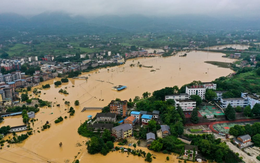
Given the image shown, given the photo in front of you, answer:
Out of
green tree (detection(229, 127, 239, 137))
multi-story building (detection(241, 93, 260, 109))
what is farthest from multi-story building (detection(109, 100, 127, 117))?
multi-story building (detection(241, 93, 260, 109))

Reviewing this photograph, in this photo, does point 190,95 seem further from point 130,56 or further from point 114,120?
point 130,56

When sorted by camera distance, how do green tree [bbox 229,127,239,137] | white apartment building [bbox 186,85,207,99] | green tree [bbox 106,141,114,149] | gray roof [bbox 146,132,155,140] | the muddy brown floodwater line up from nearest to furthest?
the muddy brown floodwater, green tree [bbox 106,141,114,149], gray roof [bbox 146,132,155,140], green tree [bbox 229,127,239,137], white apartment building [bbox 186,85,207,99]

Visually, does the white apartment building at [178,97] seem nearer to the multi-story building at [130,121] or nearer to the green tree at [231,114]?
the green tree at [231,114]

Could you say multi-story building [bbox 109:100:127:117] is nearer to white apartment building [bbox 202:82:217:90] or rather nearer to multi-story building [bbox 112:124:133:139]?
multi-story building [bbox 112:124:133:139]

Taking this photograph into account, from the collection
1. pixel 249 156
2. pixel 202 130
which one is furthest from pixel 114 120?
pixel 249 156

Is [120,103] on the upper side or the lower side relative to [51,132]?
upper

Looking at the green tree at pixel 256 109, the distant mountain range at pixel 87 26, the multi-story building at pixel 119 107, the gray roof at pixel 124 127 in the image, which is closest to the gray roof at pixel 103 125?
the gray roof at pixel 124 127
